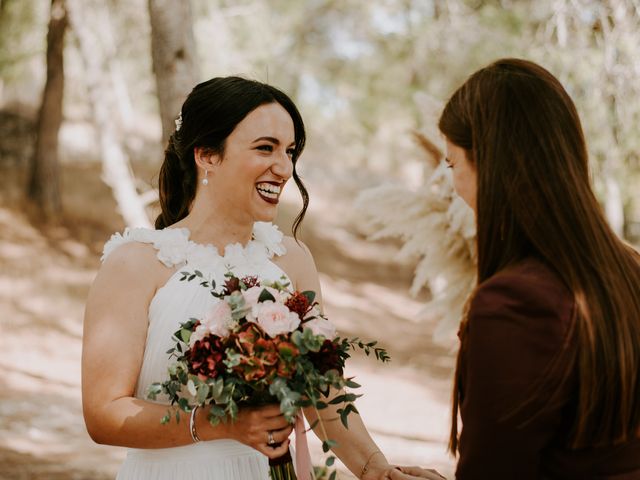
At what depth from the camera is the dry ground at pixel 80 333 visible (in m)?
→ 8.00

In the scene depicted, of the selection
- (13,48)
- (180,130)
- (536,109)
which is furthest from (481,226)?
(13,48)

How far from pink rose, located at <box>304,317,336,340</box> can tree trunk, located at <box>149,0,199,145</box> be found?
3.56m

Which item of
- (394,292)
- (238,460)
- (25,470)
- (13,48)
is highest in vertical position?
(13,48)

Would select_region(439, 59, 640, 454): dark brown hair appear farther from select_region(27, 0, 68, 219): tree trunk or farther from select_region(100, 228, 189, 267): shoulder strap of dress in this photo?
select_region(27, 0, 68, 219): tree trunk

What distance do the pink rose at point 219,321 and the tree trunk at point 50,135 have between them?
13.3m

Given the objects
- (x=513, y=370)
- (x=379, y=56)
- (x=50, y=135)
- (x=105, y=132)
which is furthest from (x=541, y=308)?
(x=379, y=56)

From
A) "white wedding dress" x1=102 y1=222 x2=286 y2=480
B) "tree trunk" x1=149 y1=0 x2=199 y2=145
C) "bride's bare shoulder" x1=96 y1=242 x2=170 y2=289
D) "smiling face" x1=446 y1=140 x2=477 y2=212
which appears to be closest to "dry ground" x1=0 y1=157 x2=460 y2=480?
"tree trunk" x1=149 y1=0 x2=199 y2=145

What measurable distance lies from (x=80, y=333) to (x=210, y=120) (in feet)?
34.3

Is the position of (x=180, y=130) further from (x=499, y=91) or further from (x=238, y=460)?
(x=499, y=91)

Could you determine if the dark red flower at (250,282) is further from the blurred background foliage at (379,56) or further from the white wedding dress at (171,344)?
the blurred background foliage at (379,56)

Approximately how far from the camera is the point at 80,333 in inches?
Answer: 491

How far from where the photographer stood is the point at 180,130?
9.45ft

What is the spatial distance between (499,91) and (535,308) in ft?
1.75

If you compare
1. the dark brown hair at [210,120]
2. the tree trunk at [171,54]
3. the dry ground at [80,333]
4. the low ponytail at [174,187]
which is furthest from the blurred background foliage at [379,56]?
the dry ground at [80,333]
